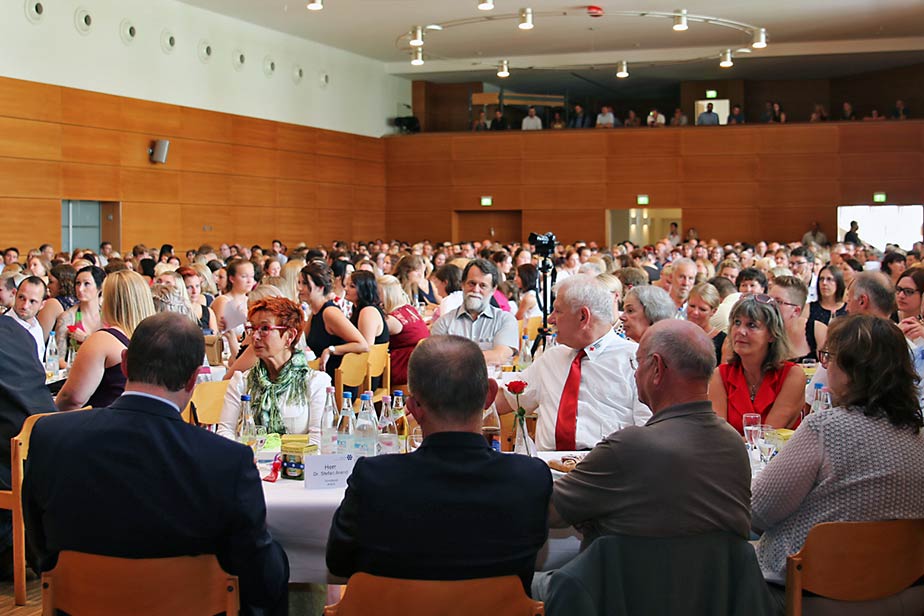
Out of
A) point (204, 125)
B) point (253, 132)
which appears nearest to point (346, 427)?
point (204, 125)

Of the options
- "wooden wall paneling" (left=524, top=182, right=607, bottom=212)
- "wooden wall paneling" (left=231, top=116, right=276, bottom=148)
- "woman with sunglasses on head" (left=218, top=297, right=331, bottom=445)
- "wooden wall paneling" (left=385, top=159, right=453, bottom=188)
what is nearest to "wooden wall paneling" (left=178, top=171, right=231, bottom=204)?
"wooden wall paneling" (left=231, top=116, right=276, bottom=148)

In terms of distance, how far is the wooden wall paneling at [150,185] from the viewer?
17.0 metres

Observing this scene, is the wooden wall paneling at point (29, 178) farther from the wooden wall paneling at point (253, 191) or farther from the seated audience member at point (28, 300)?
the seated audience member at point (28, 300)

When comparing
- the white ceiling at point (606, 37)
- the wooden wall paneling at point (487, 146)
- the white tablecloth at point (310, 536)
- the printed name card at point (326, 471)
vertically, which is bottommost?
the white tablecloth at point (310, 536)

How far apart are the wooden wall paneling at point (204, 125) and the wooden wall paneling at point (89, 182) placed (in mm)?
1786

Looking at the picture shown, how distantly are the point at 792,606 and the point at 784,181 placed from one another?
21.3 metres

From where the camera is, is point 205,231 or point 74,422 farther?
point 205,231

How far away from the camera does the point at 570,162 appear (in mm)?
23344

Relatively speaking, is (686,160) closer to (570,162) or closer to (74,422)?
(570,162)

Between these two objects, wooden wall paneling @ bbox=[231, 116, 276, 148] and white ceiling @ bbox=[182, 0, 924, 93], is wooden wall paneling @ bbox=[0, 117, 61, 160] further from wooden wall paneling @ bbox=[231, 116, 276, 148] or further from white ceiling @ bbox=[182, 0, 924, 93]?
wooden wall paneling @ bbox=[231, 116, 276, 148]

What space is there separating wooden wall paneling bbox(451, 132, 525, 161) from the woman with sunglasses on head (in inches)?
796

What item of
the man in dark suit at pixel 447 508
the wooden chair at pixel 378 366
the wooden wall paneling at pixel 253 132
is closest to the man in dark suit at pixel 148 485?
the man in dark suit at pixel 447 508

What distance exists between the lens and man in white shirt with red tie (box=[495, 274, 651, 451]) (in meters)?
3.75

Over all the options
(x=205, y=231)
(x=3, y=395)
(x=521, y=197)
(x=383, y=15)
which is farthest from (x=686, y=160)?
(x=3, y=395)
